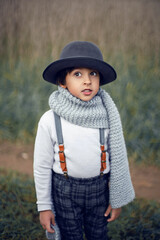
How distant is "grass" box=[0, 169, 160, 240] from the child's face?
53.5 inches

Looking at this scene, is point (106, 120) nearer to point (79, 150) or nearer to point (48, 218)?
point (79, 150)

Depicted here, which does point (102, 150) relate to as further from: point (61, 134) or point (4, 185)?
point (4, 185)

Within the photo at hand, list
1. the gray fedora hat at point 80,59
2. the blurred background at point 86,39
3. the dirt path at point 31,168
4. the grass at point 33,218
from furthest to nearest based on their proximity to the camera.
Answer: the blurred background at point 86,39 → the dirt path at point 31,168 → the grass at point 33,218 → the gray fedora hat at point 80,59

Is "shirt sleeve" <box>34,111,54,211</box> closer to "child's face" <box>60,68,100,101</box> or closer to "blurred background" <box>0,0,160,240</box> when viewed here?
"child's face" <box>60,68,100,101</box>

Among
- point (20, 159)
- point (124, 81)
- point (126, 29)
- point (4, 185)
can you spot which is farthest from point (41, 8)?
point (4, 185)

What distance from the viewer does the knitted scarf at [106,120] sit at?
1.40 metres

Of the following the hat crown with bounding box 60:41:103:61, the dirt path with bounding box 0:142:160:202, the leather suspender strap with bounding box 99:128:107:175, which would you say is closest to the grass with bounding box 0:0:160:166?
the dirt path with bounding box 0:142:160:202

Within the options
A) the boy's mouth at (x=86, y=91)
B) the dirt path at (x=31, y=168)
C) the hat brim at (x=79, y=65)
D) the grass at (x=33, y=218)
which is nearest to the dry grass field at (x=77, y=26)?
the dirt path at (x=31, y=168)

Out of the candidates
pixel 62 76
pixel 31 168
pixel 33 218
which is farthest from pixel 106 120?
pixel 31 168

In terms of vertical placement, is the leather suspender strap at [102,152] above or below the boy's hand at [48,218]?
above

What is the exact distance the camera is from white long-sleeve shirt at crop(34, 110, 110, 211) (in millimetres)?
1400

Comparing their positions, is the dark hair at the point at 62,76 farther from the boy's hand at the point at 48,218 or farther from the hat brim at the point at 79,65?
the boy's hand at the point at 48,218

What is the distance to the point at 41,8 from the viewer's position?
4.33 metres

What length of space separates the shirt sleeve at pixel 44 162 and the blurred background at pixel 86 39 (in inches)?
71.5
